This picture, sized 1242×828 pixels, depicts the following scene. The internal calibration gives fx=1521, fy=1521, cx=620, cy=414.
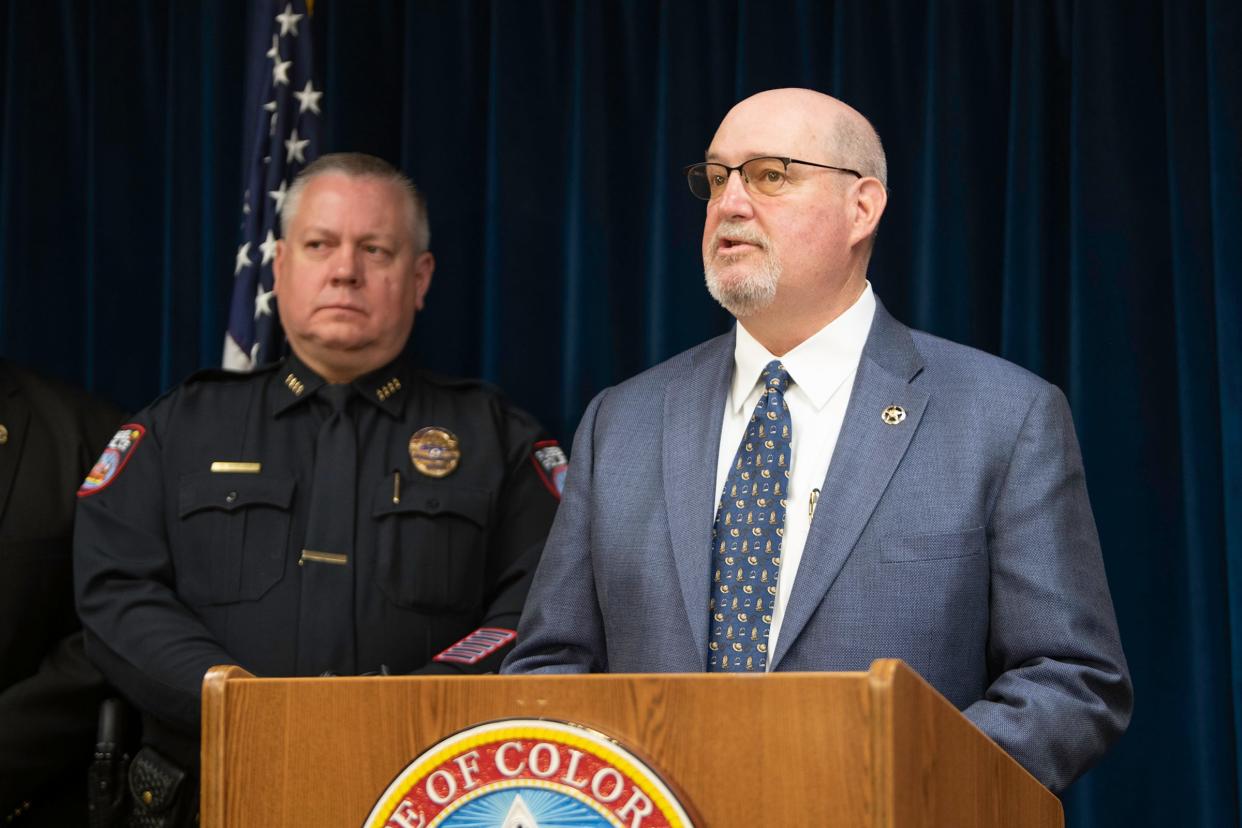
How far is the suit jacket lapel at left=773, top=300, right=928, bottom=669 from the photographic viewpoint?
6.84 ft

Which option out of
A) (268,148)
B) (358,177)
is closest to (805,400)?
(358,177)

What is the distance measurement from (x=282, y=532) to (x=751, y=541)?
1167 mm

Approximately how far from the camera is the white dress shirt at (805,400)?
221cm

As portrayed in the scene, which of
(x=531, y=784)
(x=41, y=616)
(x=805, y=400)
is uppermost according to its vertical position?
(x=805, y=400)

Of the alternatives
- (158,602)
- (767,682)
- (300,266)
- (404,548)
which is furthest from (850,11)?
(767,682)

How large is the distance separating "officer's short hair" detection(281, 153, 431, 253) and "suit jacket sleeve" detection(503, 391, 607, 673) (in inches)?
39.7

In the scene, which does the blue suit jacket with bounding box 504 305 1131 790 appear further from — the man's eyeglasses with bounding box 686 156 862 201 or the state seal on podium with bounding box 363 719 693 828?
the state seal on podium with bounding box 363 719 693 828

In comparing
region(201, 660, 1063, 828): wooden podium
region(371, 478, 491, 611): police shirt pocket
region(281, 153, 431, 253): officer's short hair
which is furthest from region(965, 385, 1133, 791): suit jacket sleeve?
region(281, 153, 431, 253): officer's short hair

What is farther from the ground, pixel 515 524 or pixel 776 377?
pixel 776 377

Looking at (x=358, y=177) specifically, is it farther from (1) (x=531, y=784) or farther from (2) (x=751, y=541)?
(1) (x=531, y=784)

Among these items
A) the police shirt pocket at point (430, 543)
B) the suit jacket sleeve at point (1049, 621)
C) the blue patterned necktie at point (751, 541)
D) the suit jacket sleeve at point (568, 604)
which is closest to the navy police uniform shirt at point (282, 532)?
the police shirt pocket at point (430, 543)

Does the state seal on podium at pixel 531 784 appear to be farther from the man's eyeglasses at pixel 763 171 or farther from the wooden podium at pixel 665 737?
the man's eyeglasses at pixel 763 171

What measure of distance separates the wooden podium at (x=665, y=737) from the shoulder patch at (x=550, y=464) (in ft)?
5.25

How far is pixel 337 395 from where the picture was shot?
3.10m
